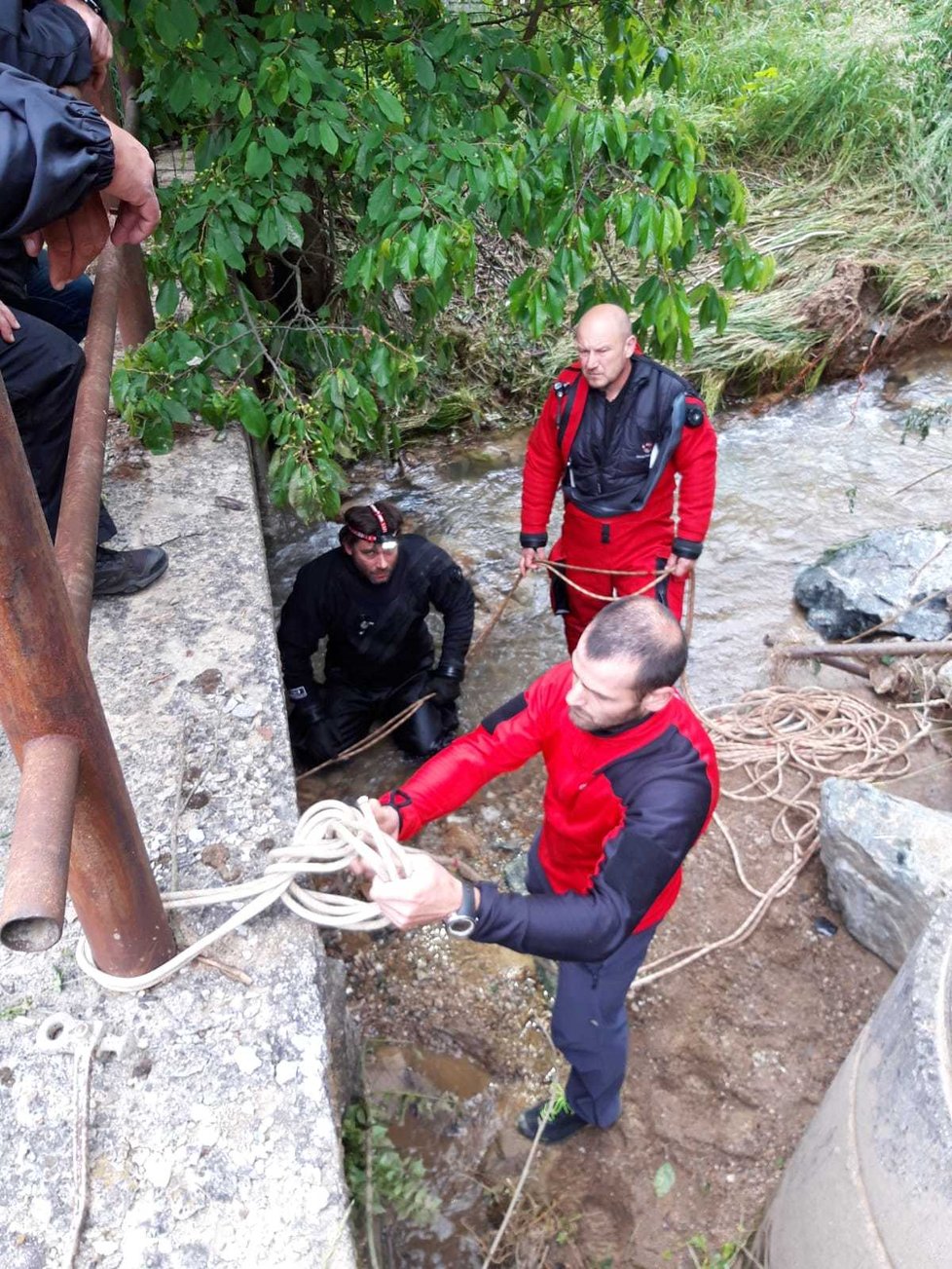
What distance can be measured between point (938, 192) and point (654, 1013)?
8.27m

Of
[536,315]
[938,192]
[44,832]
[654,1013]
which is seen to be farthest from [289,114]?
[938,192]

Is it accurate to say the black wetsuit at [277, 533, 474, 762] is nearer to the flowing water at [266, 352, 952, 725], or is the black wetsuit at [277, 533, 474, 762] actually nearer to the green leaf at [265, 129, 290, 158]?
the flowing water at [266, 352, 952, 725]

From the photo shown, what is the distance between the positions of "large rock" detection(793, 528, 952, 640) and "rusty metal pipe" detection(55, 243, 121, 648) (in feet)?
12.6

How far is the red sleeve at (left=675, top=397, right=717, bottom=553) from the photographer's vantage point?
3801 millimetres

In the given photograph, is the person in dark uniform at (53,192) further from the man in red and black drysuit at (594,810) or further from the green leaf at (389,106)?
the man in red and black drysuit at (594,810)

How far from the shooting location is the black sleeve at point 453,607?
13.3ft

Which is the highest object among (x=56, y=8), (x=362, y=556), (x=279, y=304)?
(x=56, y=8)

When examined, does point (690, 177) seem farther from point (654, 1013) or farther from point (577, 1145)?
point (577, 1145)

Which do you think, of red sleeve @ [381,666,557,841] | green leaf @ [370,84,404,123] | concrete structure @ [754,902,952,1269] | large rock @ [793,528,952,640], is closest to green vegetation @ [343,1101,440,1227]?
red sleeve @ [381,666,557,841]

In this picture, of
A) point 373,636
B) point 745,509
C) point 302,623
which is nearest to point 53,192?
point 302,623

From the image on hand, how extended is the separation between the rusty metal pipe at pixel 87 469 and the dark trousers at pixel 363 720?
6.48 feet

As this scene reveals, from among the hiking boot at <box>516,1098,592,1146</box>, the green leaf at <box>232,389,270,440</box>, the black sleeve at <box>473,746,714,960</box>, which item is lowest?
the hiking boot at <box>516,1098,592,1146</box>

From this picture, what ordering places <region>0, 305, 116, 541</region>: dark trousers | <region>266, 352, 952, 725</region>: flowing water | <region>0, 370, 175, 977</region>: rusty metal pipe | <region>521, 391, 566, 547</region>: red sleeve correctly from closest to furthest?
<region>0, 370, 175, 977</region>: rusty metal pipe < <region>0, 305, 116, 541</region>: dark trousers < <region>521, 391, 566, 547</region>: red sleeve < <region>266, 352, 952, 725</region>: flowing water

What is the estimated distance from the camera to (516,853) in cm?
363
